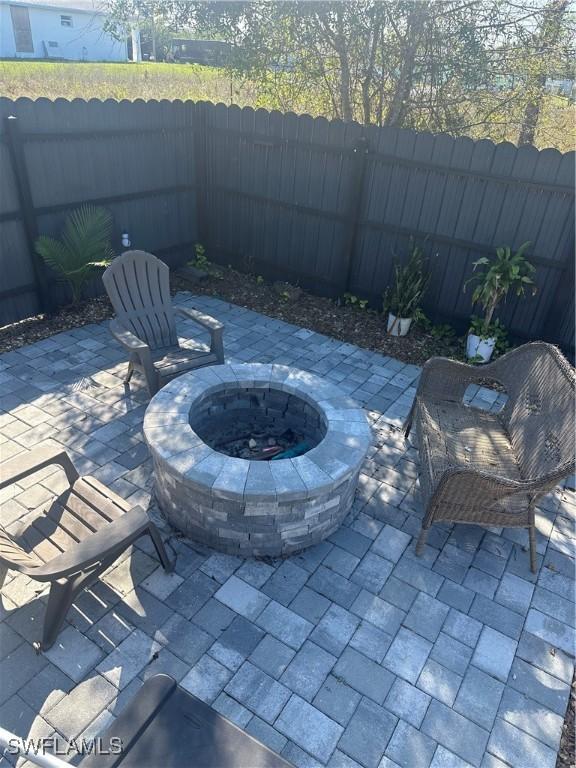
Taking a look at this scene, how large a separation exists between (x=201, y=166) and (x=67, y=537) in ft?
19.8

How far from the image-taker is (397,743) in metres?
2.41

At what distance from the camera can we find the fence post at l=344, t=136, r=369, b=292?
6.02m

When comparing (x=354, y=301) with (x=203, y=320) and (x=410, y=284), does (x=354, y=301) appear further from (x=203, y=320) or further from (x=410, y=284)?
(x=203, y=320)

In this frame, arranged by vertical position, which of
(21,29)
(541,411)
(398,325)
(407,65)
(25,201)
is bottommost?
(398,325)

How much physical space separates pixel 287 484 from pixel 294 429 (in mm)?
1152

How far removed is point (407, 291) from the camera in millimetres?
6020

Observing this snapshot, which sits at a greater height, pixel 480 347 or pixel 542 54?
pixel 542 54

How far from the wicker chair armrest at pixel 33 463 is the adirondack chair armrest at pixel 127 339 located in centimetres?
132

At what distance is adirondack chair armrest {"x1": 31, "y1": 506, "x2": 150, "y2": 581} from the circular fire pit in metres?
0.46

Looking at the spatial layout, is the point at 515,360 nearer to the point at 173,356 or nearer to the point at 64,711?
the point at 173,356

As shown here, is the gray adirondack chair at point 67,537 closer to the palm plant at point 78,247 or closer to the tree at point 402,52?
the palm plant at point 78,247

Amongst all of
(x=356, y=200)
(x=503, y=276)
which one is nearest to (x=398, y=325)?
(x=503, y=276)

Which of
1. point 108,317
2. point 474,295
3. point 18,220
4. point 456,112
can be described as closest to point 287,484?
point 474,295

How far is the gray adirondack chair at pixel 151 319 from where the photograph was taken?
455 cm
